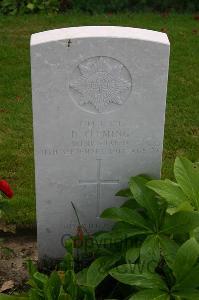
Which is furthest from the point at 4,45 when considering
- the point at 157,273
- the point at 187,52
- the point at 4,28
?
the point at 157,273

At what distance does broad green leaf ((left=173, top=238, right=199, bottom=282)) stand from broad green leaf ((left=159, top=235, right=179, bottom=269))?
107 mm

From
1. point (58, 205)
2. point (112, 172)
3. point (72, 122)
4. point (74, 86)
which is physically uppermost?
point (74, 86)

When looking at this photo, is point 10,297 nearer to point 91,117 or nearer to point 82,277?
point 82,277

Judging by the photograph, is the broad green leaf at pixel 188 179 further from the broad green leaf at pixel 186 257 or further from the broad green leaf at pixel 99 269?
the broad green leaf at pixel 99 269

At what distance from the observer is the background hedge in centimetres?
867

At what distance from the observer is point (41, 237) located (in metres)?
3.79

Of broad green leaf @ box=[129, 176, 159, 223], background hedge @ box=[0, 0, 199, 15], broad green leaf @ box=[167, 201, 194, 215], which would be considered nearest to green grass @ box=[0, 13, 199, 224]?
background hedge @ box=[0, 0, 199, 15]

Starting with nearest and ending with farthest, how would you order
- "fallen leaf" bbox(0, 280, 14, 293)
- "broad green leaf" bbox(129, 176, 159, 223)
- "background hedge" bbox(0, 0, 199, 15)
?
"broad green leaf" bbox(129, 176, 159, 223)
"fallen leaf" bbox(0, 280, 14, 293)
"background hedge" bbox(0, 0, 199, 15)

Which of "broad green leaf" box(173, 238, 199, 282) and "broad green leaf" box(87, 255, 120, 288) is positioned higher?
"broad green leaf" box(173, 238, 199, 282)

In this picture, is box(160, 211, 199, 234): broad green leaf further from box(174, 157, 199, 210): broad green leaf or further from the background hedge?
the background hedge

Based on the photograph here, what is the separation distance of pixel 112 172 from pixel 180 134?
196 cm

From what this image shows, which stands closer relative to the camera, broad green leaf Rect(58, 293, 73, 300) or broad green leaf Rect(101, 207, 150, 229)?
broad green leaf Rect(58, 293, 73, 300)

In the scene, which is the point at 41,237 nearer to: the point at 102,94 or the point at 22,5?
the point at 102,94

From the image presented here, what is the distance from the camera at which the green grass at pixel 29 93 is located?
15.9 feet
